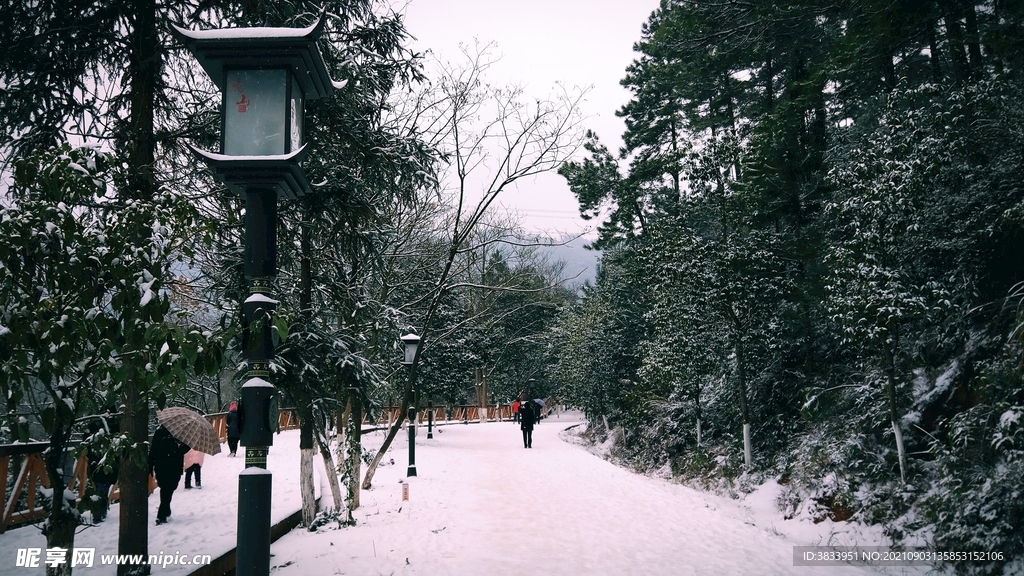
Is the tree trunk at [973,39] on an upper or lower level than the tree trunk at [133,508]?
upper

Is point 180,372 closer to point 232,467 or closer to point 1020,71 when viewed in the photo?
point 1020,71

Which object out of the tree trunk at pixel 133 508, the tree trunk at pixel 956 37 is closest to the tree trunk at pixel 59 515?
the tree trunk at pixel 133 508

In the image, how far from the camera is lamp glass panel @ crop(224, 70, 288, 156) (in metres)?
4.29

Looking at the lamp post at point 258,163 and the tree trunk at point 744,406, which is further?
the tree trunk at point 744,406

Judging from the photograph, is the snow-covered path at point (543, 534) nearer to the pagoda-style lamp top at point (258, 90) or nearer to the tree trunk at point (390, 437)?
the tree trunk at point (390, 437)

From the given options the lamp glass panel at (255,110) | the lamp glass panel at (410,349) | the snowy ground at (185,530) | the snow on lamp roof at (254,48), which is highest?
the snow on lamp roof at (254,48)

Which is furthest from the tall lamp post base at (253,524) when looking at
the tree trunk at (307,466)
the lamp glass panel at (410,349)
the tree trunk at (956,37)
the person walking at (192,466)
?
the tree trunk at (956,37)

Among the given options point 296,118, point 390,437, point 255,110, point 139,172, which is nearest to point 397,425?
point 390,437

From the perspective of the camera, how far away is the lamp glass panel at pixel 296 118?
14.5ft

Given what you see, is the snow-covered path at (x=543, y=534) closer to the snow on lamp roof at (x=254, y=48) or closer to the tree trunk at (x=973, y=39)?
the snow on lamp roof at (x=254, y=48)

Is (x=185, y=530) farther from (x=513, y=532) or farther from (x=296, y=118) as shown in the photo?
(x=296, y=118)

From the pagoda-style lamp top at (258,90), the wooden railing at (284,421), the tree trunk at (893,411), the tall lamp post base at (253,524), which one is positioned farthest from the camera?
Result: the wooden railing at (284,421)

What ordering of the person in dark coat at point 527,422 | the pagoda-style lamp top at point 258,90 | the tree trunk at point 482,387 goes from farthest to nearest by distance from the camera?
the tree trunk at point 482,387 → the person in dark coat at point 527,422 → the pagoda-style lamp top at point 258,90

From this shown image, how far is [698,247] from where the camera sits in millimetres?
13688
